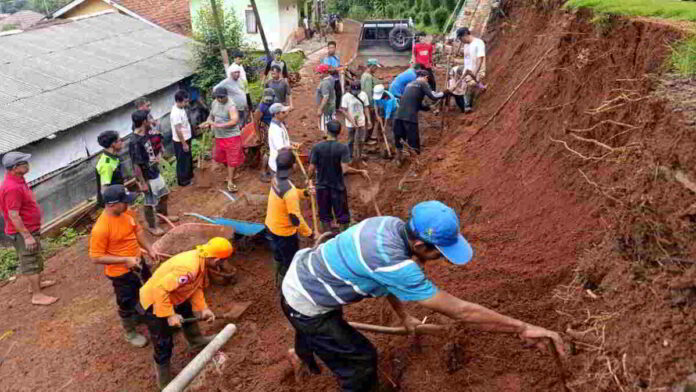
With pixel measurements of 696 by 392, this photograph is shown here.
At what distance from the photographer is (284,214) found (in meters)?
5.40

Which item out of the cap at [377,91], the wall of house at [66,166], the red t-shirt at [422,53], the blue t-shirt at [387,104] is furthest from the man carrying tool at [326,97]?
the wall of house at [66,166]

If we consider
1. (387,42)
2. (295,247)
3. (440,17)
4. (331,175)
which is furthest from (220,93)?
(440,17)

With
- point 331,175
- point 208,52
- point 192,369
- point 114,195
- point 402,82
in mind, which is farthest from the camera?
point 208,52

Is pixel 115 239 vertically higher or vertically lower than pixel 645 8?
lower

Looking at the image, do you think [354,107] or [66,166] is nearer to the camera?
[354,107]

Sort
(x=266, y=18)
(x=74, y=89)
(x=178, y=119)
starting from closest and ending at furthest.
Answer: (x=178, y=119) → (x=74, y=89) → (x=266, y=18)

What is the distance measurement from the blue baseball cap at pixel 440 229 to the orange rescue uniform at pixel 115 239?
10.4 feet

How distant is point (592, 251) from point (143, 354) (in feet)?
14.4

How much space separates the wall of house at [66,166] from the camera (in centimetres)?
968

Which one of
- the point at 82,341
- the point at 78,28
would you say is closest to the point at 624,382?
the point at 82,341

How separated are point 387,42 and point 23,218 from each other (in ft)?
43.7

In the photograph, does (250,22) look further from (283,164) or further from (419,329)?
(419,329)

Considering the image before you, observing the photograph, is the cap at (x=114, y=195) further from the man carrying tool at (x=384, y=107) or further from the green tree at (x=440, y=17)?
the green tree at (x=440, y=17)

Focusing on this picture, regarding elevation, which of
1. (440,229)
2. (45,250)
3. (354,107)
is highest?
(440,229)
